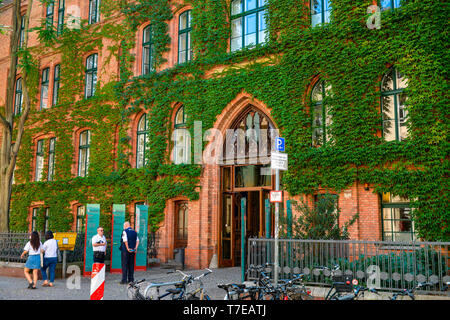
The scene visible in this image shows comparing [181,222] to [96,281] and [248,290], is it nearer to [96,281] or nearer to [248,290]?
[96,281]

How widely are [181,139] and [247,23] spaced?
5802 mm

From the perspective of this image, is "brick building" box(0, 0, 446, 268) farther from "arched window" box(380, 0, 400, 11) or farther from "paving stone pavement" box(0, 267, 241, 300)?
"paving stone pavement" box(0, 267, 241, 300)

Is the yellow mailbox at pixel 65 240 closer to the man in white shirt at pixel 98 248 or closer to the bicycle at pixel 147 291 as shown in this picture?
the man in white shirt at pixel 98 248

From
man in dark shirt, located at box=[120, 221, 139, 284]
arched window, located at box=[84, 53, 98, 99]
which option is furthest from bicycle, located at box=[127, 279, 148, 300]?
arched window, located at box=[84, 53, 98, 99]

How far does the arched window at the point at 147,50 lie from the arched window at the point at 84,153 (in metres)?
5.58

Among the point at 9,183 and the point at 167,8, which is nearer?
the point at 9,183

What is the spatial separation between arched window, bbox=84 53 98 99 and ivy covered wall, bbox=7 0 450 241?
1.40ft

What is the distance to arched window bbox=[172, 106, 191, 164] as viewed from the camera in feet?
64.6

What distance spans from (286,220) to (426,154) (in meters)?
4.83

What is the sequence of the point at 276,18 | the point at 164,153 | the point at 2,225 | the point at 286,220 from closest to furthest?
the point at 286,220
the point at 276,18
the point at 2,225
the point at 164,153

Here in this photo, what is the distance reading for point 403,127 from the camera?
14.4 metres

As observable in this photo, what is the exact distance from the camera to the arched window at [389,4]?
15.1m
